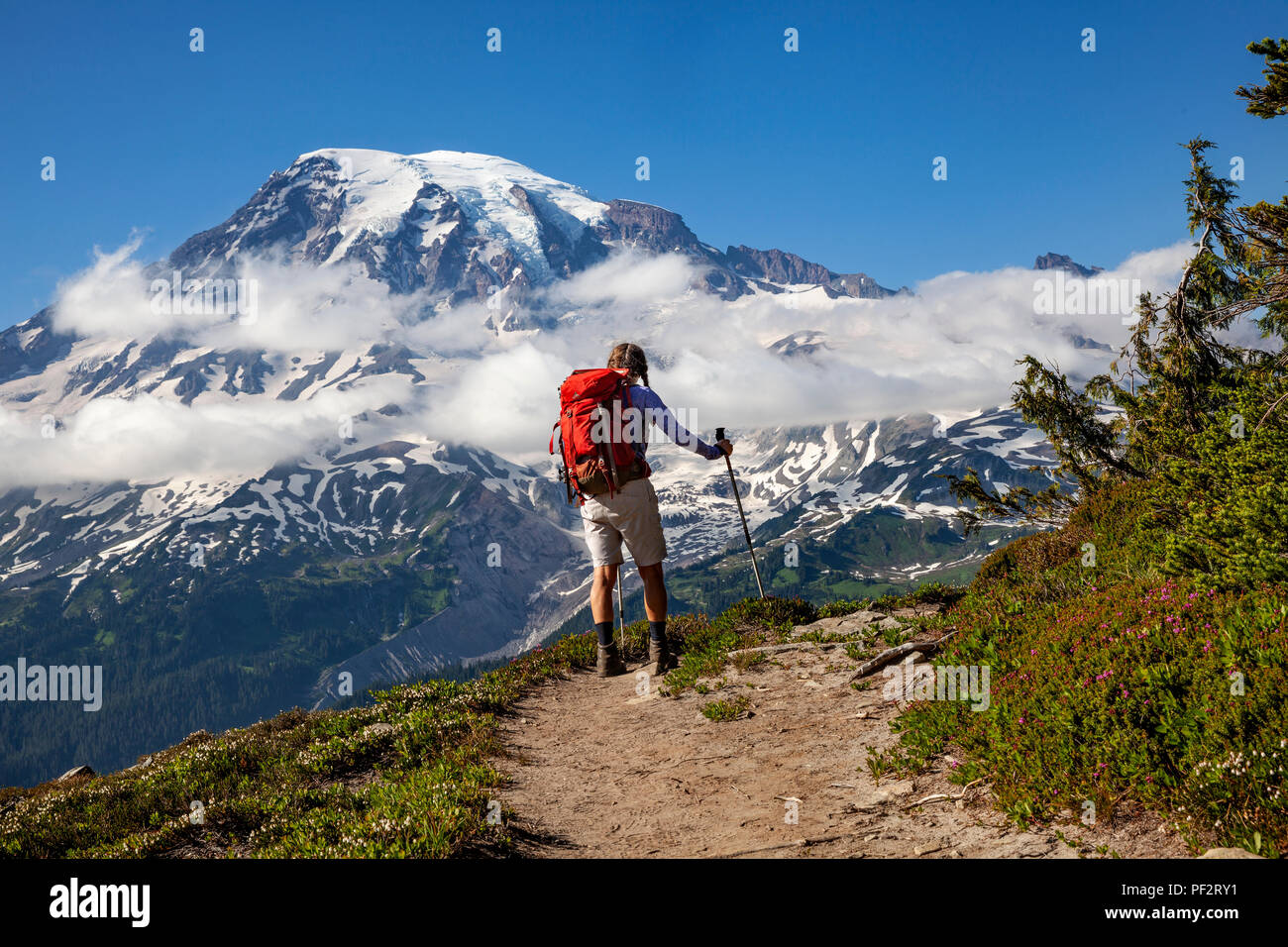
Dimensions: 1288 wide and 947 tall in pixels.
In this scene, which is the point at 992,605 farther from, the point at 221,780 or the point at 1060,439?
the point at 1060,439

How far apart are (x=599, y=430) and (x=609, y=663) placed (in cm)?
445

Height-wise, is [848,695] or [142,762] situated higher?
[848,695]

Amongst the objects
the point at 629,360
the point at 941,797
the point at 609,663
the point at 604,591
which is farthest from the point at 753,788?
the point at 629,360

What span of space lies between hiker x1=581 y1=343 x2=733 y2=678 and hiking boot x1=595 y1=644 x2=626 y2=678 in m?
1.29

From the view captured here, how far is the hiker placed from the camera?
10.7 m

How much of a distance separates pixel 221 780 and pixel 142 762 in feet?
16.7

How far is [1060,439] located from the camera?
85.7 ft

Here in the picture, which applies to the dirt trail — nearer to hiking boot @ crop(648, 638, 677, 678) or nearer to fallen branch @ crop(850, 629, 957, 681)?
fallen branch @ crop(850, 629, 957, 681)

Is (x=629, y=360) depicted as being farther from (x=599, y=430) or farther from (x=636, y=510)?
(x=636, y=510)

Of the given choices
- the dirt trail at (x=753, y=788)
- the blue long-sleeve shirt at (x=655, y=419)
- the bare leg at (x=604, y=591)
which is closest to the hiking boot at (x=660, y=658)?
the dirt trail at (x=753, y=788)

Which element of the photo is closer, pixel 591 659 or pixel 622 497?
pixel 622 497

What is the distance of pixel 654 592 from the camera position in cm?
1150

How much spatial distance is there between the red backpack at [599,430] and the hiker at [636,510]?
10 centimetres
